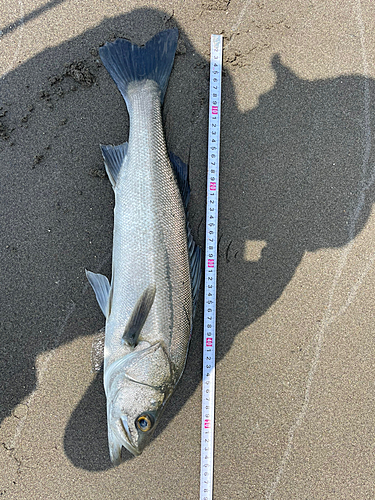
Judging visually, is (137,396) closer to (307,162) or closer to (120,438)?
(120,438)

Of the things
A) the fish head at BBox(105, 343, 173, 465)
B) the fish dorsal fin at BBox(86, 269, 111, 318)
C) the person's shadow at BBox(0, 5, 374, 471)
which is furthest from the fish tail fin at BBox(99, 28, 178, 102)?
the fish head at BBox(105, 343, 173, 465)

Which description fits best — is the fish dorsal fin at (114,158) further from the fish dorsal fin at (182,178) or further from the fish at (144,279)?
the fish dorsal fin at (182,178)

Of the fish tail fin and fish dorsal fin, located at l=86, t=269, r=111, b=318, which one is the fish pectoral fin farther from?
the fish tail fin

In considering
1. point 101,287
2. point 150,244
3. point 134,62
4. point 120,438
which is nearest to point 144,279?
point 150,244

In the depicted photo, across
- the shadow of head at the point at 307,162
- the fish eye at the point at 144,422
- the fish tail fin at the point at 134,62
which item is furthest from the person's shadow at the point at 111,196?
the fish eye at the point at 144,422

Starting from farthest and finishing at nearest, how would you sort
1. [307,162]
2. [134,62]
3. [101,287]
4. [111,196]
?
[307,162] → [111,196] → [134,62] → [101,287]

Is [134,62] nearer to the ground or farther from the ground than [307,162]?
farther from the ground
